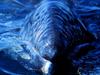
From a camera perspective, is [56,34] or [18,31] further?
[18,31]

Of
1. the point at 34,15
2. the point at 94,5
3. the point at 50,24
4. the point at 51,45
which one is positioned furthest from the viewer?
the point at 94,5

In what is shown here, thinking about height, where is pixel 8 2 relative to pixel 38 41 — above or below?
above

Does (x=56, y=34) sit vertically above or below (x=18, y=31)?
below

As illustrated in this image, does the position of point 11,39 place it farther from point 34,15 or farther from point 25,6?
point 25,6

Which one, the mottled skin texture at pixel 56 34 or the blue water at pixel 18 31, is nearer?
the mottled skin texture at pixel 56 34

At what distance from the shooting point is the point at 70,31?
244 inches

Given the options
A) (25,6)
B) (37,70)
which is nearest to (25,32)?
(37,70)

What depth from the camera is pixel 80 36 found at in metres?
6.49

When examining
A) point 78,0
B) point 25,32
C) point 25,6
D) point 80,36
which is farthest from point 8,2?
point 80,36

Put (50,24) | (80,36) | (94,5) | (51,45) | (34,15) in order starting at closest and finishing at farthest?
1. (51,45)
2. (50,24)
3. (80,36)
4. (34,15)
5. (94,5)

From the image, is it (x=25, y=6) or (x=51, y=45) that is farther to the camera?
(x=25, y=6)

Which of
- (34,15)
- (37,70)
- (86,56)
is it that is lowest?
(37,70)

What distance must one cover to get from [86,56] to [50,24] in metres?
0.77

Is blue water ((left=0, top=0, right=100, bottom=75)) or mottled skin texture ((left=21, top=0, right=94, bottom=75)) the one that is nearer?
mottled skin texture ((left=21, top=0, right=94, bottom=75))
